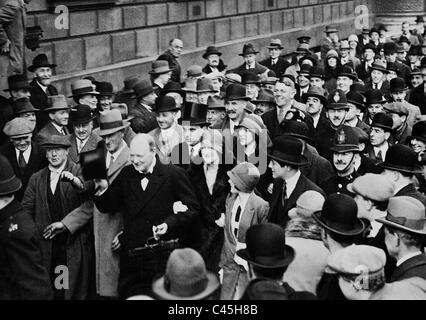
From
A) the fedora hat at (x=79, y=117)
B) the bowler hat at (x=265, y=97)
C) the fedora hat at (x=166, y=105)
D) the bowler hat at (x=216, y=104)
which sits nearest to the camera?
the fedora hat at (x=79, y=117)

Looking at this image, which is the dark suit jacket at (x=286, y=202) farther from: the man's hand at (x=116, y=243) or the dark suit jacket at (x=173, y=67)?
the dark suit jacket at (x=173, y=67)

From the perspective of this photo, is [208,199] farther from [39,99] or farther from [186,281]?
[39,99]

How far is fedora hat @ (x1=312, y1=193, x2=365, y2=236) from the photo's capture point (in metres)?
5.39

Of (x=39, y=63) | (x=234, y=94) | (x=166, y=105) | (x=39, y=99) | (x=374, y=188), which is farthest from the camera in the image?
(x=39, y=63)

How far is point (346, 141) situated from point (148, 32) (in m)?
8.58

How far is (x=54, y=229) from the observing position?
6.74m

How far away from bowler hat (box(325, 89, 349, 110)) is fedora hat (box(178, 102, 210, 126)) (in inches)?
66.1

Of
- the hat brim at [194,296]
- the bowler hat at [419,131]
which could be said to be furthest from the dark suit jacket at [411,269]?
the bowler hat at [419,131]

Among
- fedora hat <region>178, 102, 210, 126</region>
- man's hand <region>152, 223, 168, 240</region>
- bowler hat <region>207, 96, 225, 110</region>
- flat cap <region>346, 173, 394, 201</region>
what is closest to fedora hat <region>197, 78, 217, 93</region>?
fedora hat <region>178, 102, 210, 126</region>

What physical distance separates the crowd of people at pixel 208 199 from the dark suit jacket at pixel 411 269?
0.01m

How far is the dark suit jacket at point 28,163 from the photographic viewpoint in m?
7.65

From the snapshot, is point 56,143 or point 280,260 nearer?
point 280,260

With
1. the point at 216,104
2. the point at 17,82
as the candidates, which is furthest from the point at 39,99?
the point at 216,104
